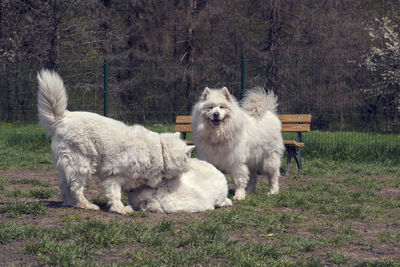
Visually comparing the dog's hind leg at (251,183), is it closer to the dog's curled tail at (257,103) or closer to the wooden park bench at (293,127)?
the dog's curled tail at (257,103)

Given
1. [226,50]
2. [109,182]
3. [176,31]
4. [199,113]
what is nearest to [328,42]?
[226,50]

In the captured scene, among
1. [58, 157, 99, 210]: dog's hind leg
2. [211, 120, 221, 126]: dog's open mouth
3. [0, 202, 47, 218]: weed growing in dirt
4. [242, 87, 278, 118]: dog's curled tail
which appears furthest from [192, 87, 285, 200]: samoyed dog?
[0, 202, 47, 218]: weed growing in dirt

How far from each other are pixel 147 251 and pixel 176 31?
17.6 meters

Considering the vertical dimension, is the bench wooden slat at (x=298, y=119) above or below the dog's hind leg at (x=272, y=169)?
above

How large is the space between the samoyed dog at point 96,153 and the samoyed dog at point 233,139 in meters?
1.60

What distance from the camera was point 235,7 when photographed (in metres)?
20.3

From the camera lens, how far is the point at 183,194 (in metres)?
5.95

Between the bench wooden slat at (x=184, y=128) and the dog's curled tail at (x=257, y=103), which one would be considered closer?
the dog's curled tail at (x=257, y=103)

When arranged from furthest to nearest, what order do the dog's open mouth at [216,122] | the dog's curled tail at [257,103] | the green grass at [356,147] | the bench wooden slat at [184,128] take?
the green grass at [356,147] < the bench wooden slat at [184,128] < the dog's curled tail at [257,103] < the dog's open mouth at [216,122]

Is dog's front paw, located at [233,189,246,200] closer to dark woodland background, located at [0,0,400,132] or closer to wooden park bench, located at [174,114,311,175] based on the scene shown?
wooden park bench, located at [174,114,311,175]

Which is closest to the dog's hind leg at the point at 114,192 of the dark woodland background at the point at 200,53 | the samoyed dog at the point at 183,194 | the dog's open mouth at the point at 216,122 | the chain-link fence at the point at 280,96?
the samoyed dog at the point at 183,194

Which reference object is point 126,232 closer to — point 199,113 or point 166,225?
point 166,225

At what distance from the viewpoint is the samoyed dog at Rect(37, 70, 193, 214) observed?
559 centimetres

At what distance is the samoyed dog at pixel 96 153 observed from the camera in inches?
220
